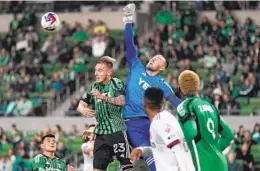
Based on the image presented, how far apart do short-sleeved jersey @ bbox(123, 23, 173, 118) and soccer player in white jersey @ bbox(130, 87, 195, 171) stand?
242 centimetres

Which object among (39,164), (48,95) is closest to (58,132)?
(48,95)

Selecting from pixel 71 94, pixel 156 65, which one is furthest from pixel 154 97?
pixel 71 94

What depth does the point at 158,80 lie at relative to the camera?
559 inches

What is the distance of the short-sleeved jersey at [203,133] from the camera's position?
1194 cm

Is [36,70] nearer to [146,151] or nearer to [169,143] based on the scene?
[146,151]

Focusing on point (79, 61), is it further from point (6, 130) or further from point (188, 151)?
point (188, 151)

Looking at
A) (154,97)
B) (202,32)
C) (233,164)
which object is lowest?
(233,164)

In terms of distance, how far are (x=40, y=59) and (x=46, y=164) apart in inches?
734

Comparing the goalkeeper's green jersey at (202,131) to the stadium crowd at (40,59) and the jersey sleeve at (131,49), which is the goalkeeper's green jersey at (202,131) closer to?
the jersey sleeve at (131,49)

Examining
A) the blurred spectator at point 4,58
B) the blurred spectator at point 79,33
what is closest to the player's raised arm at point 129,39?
the blurred spectator at point 79,33

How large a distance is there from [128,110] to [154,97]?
270 cm

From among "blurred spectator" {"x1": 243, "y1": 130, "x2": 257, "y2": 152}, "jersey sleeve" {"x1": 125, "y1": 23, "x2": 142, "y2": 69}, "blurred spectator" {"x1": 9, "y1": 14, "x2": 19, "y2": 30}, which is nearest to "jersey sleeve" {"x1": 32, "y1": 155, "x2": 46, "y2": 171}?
"jersey sleeve" {"x1": 125, "y1": 23, "x2": 142, "y2": 69}

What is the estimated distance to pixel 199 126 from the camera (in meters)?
11.9

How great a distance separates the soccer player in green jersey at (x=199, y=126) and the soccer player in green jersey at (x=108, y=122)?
2.42 meters
